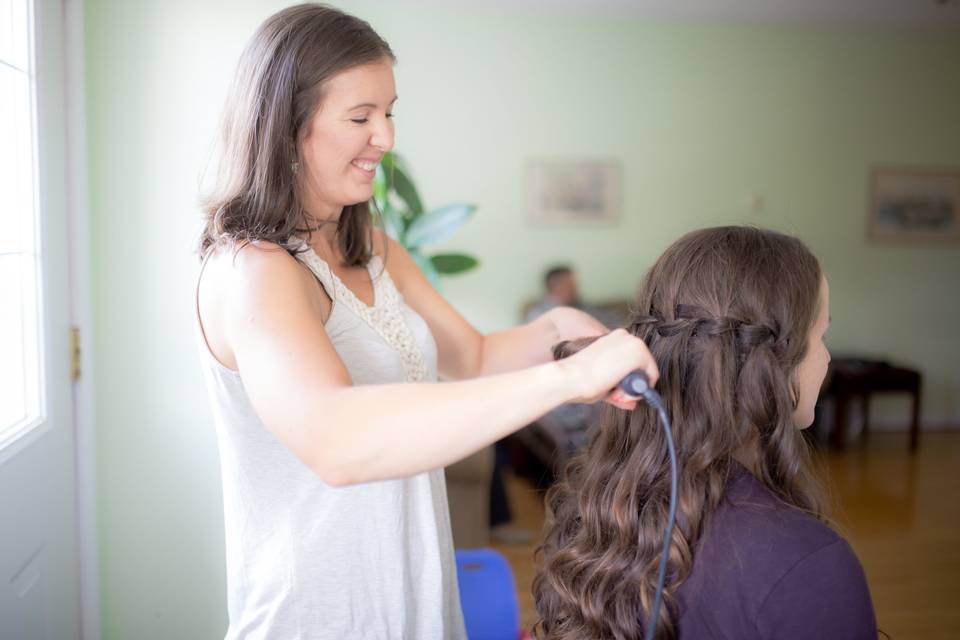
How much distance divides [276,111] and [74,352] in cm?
105

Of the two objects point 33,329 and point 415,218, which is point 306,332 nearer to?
point 33,329

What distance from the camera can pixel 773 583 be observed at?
3.10ft

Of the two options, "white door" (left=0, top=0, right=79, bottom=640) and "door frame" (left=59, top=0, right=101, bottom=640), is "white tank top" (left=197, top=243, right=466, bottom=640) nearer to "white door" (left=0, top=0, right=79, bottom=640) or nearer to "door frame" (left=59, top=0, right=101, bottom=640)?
"white door" (left=0, top=0, right=79, bottom=640)

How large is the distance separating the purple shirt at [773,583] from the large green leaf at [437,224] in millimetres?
2008

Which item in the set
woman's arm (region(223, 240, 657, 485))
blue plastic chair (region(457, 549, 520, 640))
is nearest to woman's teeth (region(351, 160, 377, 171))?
woman's arm (region(223, 240, 657, 485))

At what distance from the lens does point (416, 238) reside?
2.95m

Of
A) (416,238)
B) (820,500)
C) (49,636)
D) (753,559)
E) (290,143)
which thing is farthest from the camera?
(416,238)

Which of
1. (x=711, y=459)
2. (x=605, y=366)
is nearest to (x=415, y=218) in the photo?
(x=711, y=459)

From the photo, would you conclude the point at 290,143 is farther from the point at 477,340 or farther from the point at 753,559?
the point at 753,559

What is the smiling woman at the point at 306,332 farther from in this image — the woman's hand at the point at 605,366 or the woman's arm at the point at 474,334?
the woman's arm at the point at 474,334

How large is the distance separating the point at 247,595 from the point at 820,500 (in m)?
0.87

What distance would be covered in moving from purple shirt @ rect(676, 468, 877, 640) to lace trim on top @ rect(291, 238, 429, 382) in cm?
48

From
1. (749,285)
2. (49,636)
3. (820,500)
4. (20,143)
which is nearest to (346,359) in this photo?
(749,285)

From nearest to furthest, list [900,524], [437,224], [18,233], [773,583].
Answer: [773,583]
[18,233]
[437,224]
[900,524]
